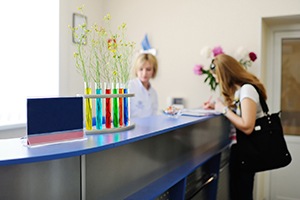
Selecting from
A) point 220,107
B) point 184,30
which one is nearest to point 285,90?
point 184,30

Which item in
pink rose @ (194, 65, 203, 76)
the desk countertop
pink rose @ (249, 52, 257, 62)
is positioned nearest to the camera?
the desk countertop

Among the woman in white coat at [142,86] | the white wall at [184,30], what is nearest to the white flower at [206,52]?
the white wall at [184,30]

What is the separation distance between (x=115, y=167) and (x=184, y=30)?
2432 millimetres

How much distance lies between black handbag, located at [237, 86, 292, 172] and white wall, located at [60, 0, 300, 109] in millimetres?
1243

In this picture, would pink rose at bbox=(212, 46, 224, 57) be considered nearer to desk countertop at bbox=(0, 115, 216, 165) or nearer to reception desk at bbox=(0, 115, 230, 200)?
reception desk at bbox=(0, 115, 230, 200)

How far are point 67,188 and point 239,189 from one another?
1457 millimetres

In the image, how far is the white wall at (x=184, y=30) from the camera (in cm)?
339

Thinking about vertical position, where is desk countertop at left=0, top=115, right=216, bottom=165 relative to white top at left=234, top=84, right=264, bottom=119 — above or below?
below

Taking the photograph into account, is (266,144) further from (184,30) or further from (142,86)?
(184,30)

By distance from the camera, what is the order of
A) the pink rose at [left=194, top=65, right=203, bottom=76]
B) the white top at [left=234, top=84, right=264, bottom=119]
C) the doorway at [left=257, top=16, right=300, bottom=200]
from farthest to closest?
1. the doorway at [left=257, top=16, right=300, bottom=200]
2. the pink rose at [left=194, top=65, right=203, bottom=76]
3. the white top at [left=234, top=84, right=264, bottom=119]

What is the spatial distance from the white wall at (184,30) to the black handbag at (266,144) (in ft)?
4.08

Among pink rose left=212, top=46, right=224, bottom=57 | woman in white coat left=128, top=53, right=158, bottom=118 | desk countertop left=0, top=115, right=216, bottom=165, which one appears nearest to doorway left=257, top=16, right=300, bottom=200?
pink rose left=212, top=46, right=224, bottom=57

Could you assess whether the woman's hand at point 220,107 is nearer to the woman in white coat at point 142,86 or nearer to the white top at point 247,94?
the white top at point 247,94

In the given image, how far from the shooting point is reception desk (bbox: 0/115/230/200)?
120 centimetres
